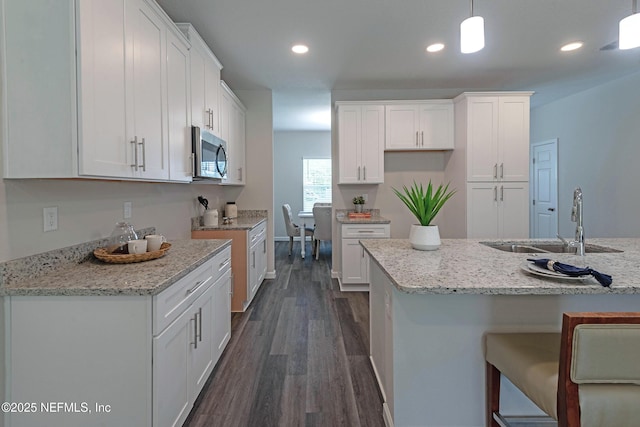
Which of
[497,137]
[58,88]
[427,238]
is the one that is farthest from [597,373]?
[497,137]

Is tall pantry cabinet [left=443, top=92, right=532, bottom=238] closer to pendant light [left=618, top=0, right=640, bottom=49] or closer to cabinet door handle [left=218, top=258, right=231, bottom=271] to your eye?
pendant light [left=618, top=0, right=640, bottom=49]

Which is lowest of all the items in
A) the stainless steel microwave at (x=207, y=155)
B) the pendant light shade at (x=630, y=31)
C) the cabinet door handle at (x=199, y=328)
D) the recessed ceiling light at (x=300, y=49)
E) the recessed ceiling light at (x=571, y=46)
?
the cabinet door handle at (x=199, y=328)

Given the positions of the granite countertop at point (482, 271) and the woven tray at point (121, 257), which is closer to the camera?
the granite countertop at point (482, 271)

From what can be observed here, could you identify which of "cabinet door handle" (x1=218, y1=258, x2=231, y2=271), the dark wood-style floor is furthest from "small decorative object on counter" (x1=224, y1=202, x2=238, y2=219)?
"cabinet door handle" (x1=218, y1=258, x2=231, y2=271)

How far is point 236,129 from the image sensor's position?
4.09 metres

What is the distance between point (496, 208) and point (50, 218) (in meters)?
4.18

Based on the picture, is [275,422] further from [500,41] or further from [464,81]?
[464,81]

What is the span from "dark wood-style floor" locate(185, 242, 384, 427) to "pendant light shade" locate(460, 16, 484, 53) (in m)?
2.14

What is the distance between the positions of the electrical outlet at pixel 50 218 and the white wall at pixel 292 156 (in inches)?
254

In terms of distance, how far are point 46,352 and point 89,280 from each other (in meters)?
0.31

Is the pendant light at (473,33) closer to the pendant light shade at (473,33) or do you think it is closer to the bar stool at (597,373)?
the pendant light shade at (473,33)

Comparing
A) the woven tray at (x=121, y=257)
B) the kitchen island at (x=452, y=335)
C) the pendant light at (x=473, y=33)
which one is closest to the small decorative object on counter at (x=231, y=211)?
the woven tray at (x=121, y=257)

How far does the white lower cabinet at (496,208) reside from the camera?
397 cm

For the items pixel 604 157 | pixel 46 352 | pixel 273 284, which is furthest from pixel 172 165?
pixel 604 157
